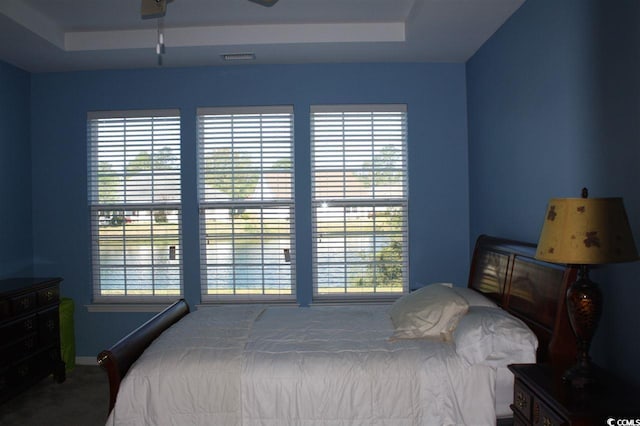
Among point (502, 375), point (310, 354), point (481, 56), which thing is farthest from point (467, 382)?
point (481, 56)

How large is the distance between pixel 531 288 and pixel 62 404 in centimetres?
365

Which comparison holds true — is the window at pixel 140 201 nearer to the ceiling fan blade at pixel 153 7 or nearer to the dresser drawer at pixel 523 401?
the ceiling fan blade at pixel 153 7

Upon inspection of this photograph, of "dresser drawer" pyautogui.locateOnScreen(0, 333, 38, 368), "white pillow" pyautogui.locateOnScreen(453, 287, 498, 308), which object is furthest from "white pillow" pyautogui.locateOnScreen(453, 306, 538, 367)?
"dresser drawer" pyautogui.locateOnScreen(0, 333, 38, 368)

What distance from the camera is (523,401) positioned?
6.71 feet

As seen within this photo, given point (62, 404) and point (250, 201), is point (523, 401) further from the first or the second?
point (62, 404)

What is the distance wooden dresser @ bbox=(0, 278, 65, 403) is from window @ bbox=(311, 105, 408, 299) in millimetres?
2432

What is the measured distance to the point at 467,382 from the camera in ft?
7.82

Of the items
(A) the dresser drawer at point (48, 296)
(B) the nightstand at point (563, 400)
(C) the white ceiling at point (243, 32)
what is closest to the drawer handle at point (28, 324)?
(A) the dresser drawer at point (48, 296)

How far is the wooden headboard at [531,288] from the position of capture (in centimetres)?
221

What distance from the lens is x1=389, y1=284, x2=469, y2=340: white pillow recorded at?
9.05 ft

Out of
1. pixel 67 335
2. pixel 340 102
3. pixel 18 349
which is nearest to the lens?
pixel 18 349

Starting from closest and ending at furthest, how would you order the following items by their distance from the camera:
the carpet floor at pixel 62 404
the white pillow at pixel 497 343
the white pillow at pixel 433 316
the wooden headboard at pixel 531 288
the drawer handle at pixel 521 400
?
the drawer handle at pixel 521 400, the wooden headboard at pixel 531 288, the white pillow at pixel 497 343, the white pillow at pixel 433 316, the carpet floor at pixel 62 404

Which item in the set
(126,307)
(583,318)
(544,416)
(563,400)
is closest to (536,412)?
(544,416)

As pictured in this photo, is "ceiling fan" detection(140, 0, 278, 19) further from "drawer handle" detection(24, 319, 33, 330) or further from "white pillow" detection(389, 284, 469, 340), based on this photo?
"drawer handle" detection(24, 319, 33, 330)
